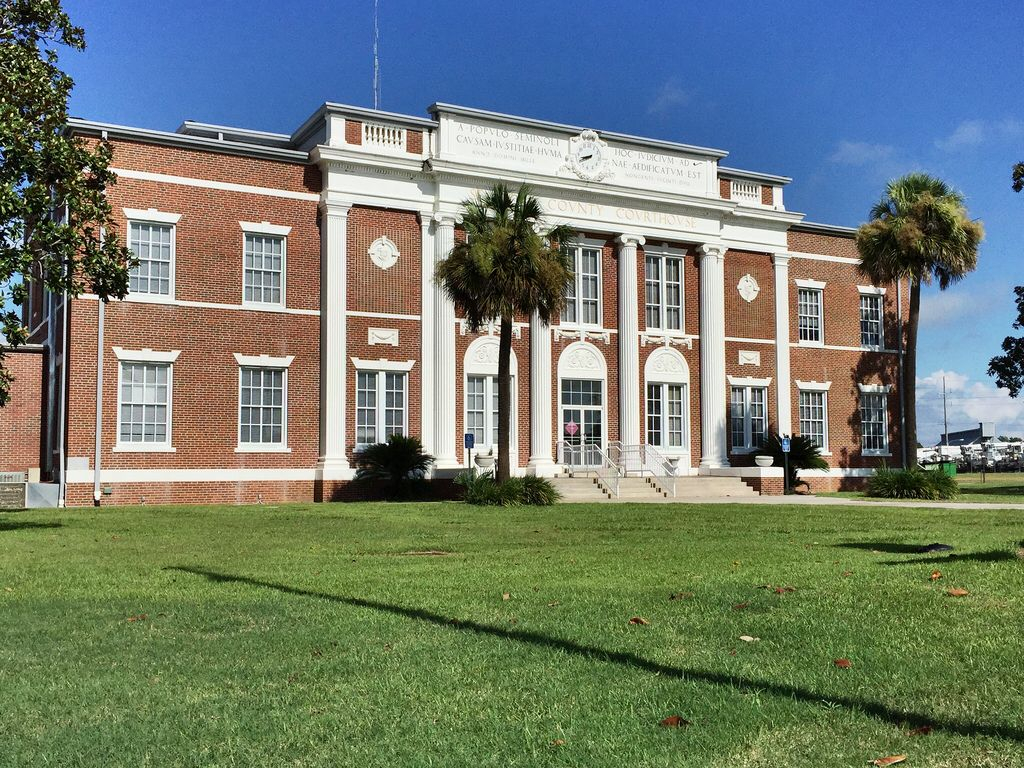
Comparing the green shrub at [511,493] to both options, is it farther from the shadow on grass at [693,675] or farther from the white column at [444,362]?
the shadow on grass at [693,675]

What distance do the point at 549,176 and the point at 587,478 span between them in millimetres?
9941

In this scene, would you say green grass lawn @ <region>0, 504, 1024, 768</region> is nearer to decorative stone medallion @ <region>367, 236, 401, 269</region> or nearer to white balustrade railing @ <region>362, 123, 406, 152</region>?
decorative stone medallion @ <region>367, 236, 401, 269</region>

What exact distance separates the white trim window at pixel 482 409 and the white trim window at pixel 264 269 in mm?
6576

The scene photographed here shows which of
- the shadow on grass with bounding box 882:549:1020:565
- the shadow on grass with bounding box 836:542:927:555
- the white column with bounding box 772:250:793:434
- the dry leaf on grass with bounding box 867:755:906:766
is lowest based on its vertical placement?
the shadow on grass with bounding box 836:542:927:555

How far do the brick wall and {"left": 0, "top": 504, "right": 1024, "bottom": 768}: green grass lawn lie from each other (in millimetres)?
18188

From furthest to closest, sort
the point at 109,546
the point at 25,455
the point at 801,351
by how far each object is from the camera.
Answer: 1. the point at 801,351
2. the point at 25,455
3. the point at 109,546

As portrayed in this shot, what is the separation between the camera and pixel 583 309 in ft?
112

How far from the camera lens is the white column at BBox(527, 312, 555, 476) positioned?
107 feet

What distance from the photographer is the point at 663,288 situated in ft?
117

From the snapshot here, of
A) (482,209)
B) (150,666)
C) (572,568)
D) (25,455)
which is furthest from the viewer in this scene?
(25,455)

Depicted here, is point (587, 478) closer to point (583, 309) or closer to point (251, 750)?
point (583, 309)

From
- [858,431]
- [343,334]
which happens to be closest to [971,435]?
[858,431]

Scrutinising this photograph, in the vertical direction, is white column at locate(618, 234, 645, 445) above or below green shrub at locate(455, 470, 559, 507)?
above

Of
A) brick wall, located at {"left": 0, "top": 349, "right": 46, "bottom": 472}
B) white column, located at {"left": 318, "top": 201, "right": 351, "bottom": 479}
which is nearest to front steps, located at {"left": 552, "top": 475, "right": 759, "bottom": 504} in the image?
white column, located at {"left": 318, "top": 201, "right": 351, "bottom": 479}
